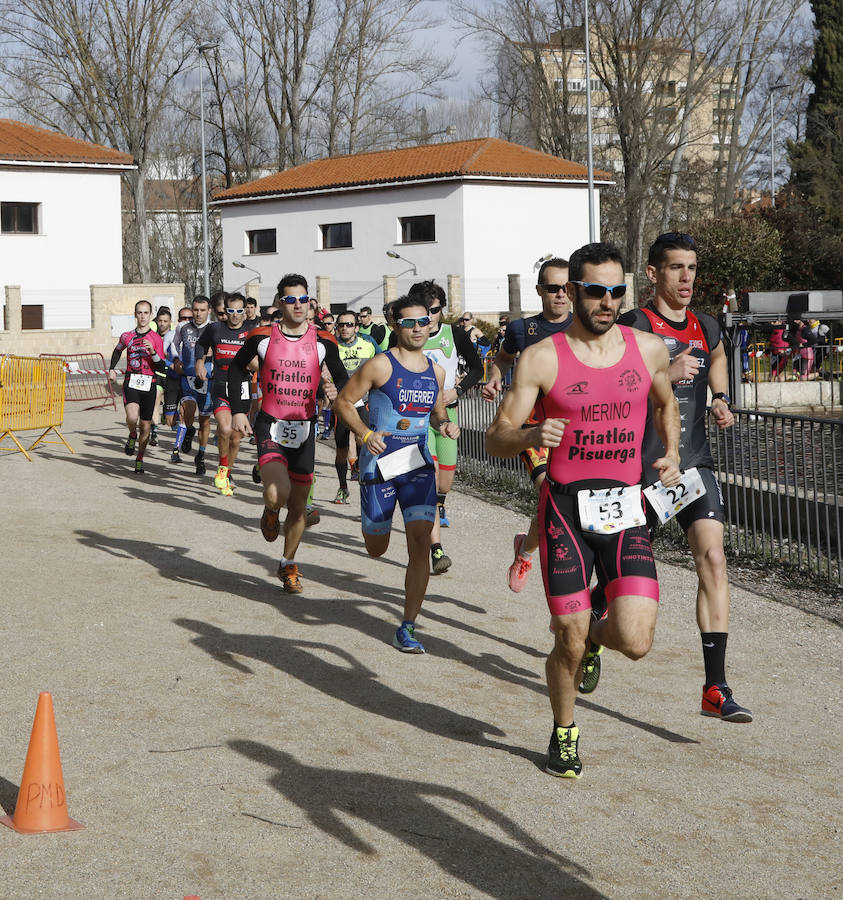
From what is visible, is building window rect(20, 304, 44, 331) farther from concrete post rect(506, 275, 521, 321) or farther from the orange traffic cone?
the orange traffic cone

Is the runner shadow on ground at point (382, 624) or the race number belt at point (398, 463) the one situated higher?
the race number belt at point (398, 463)

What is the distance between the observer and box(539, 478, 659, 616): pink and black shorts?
4926mm

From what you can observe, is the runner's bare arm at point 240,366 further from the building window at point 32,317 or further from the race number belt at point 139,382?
the building window at point 32,317

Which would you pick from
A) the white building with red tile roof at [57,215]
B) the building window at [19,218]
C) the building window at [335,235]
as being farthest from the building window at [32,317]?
the building window at [335,235]

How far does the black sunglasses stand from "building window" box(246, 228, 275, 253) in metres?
45.9

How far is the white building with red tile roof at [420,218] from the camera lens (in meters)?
44.2

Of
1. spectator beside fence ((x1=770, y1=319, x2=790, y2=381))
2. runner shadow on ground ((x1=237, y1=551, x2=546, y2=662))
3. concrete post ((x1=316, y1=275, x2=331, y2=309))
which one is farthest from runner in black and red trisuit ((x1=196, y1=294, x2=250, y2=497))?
concrete post ((x1=316, y1=275, x2=331, y2=309))

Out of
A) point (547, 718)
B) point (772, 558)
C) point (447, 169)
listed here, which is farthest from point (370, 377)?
point (447, 169)

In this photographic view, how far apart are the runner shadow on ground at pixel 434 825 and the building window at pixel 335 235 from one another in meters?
43.2

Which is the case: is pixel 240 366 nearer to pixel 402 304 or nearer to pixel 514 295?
pixel 402 304

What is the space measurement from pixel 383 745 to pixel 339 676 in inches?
47.9

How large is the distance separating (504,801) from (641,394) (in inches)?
64.6

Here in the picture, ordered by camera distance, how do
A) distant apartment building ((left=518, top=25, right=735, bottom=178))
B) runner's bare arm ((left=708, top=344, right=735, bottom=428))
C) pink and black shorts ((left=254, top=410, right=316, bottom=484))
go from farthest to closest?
distant apartment building ((left=518, top=25, right=735, bottom=178))
pink and black shorts ((left=254, top=410, right=316, bottom=484))
runner's bare arm ((left=708, top=344, right=735, bottom=428))

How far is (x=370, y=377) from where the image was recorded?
7.38 m
